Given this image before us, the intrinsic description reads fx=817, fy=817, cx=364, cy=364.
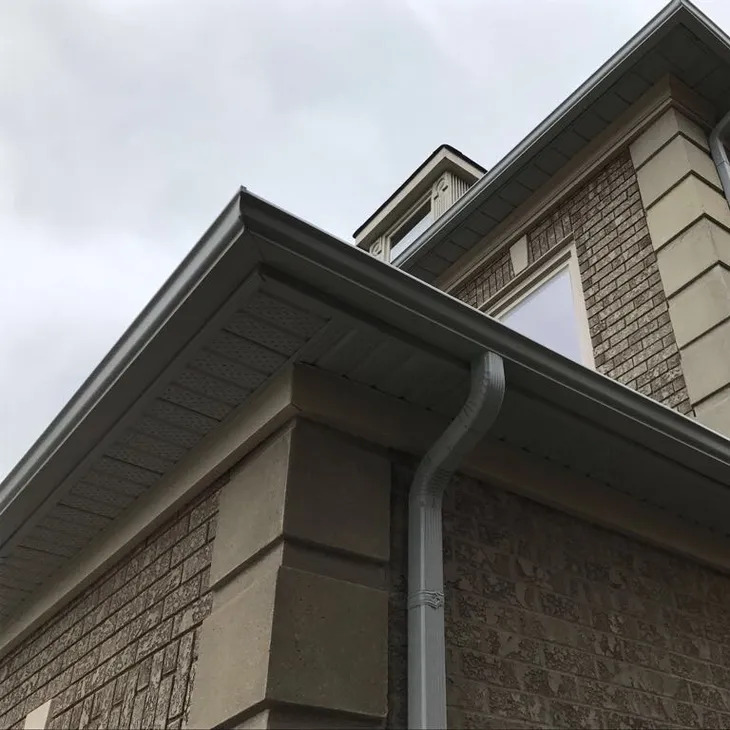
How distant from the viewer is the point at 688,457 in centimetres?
331

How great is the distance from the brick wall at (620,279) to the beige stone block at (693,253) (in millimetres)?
116

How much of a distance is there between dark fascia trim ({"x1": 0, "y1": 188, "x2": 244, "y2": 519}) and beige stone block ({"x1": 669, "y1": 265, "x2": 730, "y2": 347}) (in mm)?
3521

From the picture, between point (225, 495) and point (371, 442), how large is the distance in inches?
22.9

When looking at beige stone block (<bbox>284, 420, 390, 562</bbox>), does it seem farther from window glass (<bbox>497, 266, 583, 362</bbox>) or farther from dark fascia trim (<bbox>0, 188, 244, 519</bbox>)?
window glass (<bbox>497, 266, 583, 362</bbox>)

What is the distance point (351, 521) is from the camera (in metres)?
2.73

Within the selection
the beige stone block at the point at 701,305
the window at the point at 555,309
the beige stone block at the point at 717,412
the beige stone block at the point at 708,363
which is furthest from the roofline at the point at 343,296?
the window at the point at 555,309

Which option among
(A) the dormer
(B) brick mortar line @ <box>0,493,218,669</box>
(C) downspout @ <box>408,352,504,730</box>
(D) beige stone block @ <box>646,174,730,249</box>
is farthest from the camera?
(A) the dormer

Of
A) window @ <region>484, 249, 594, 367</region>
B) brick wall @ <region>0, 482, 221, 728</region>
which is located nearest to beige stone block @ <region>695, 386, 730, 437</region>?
window @ <region>484, 249, 594, 367</region>

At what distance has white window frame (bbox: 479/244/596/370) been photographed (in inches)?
235

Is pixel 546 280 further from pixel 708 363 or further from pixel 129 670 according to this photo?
pixel 129 670

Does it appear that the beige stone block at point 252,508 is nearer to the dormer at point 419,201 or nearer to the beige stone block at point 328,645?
the beige stone block at point 328,645

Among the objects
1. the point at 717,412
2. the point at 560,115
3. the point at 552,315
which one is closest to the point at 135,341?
the point at 717,412

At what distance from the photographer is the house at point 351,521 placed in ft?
8.18

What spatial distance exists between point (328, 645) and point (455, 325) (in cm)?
109
